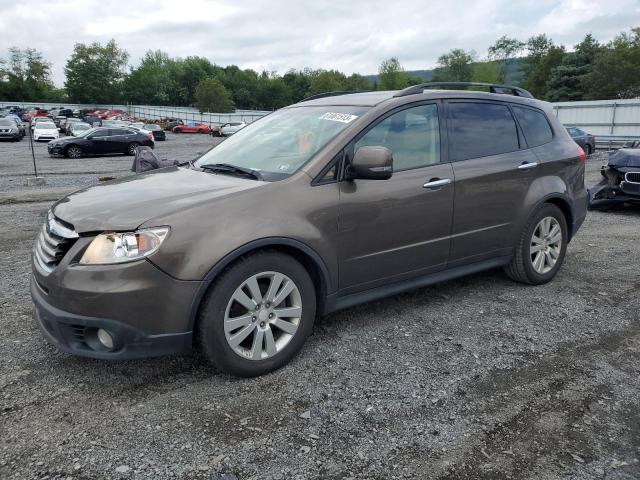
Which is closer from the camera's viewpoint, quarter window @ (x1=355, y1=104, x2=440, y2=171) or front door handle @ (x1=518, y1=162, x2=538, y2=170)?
quarter window @ (x1=355, y1=104, x2=440, y2=171)

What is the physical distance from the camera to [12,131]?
106 feet

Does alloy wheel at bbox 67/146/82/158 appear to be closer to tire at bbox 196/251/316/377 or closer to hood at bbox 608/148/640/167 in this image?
hood at bbox 608/148/640/167

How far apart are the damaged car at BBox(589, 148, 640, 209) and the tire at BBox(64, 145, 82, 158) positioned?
20464 millimetres

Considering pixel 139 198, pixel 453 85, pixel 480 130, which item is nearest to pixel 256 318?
pixel 139 198

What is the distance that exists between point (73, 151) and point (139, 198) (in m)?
21.9

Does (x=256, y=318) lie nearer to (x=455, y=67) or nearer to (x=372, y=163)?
(x=372, y=163)

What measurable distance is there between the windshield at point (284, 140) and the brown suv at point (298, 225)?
0.02m

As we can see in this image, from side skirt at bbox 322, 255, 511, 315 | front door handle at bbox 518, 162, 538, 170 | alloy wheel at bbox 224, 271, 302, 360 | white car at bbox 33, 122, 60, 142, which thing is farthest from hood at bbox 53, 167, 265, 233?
white car at bbox 33, 122, 60, 142

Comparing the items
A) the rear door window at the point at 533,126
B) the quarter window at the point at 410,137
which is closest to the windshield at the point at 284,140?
the quarter window at the point at 410,137

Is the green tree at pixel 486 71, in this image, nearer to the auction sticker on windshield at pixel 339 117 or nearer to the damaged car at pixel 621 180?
the damaged car at pixel 621 180

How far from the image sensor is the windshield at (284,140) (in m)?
3.68

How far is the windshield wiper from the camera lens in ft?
11.8

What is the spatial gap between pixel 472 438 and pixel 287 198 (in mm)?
1713

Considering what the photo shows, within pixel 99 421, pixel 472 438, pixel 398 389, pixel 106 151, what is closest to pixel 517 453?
pixel 472 438
